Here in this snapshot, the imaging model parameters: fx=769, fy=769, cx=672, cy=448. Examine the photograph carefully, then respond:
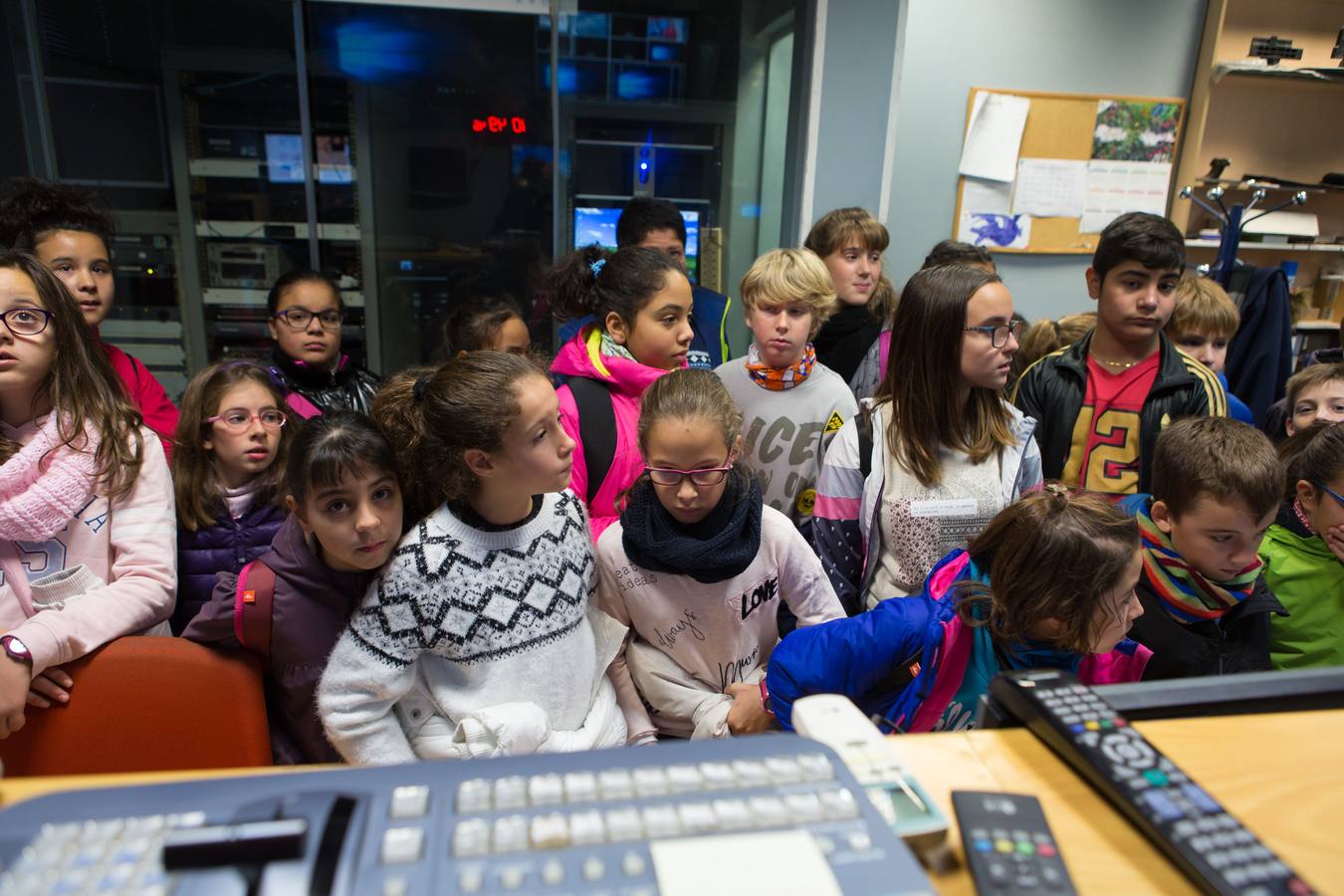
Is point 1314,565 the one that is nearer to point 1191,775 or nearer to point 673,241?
point 1191,775

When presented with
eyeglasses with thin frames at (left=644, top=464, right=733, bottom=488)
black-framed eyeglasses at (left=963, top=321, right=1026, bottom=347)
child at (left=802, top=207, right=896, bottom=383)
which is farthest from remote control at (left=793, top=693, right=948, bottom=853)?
child at (left=802, top=207, right=896, bottom=383)

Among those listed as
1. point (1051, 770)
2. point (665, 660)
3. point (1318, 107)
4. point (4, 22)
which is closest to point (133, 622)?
point (665, 660)

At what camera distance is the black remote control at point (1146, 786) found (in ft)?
1.73

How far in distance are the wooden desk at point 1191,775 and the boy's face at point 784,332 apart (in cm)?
130

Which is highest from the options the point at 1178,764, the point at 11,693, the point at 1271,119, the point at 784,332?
the point at 1271,119

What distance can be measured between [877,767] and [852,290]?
77.8 inches

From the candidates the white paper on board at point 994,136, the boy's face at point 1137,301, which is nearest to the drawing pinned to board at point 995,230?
the white paper on board at point 994,136

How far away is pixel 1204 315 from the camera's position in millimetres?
2449

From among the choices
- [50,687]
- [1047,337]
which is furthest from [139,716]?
[1047,337]

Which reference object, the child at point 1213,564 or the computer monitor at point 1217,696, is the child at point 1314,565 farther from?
the computer monitor at point 1217,696

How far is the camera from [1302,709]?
29.8 inches

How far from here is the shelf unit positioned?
151 inches

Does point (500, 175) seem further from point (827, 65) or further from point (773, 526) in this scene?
point (773, 526)

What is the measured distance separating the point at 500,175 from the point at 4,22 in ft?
7.03
